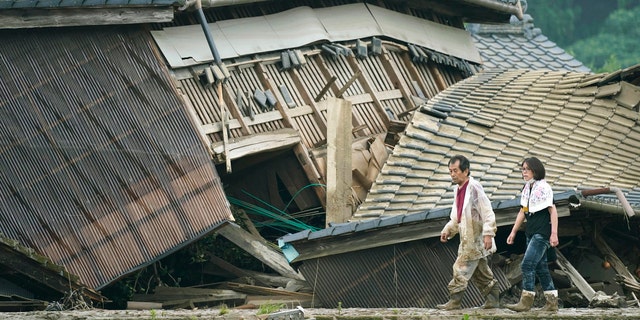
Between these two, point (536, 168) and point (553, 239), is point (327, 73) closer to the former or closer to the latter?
point (536, 168)

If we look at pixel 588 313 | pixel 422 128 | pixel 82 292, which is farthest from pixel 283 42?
pixel 588 313

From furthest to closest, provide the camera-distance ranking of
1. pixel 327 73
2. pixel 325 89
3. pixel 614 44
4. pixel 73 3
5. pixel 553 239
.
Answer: pixel 614 44 → pixel 327 73 → pixel 325 89 → pixel 73 3 → pixel 553 239

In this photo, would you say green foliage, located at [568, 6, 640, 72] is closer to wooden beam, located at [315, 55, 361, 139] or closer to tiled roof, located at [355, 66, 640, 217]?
tiled roof, located at [355, 66, 640, 217]

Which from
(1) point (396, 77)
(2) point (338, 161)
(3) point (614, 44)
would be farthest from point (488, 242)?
(3) point (614, 44)

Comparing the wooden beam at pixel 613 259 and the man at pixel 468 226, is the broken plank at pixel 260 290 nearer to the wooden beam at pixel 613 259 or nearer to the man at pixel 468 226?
the wooden beam at pixel 613 259

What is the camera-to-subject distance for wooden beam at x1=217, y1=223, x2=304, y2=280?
1978 centimetres

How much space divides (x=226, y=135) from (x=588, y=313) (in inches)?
265

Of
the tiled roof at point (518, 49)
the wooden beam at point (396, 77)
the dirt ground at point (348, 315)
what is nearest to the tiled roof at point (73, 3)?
the dirt ground at point (348, 315)

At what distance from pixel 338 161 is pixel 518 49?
10.1m

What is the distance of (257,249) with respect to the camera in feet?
65.2

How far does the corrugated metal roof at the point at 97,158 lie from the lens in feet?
60.4

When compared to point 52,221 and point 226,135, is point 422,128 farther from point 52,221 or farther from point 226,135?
point 52,221

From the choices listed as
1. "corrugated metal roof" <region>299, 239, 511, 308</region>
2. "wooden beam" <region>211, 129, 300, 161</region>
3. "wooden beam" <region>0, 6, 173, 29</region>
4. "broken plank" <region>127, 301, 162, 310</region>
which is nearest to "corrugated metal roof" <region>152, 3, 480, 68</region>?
"wooden beam" <region>0, 6, 173, 29</region>

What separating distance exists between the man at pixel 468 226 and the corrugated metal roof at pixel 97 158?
4843 mm
